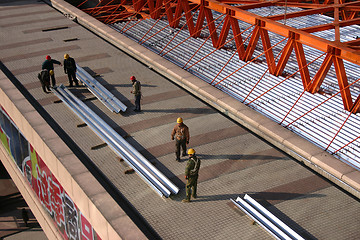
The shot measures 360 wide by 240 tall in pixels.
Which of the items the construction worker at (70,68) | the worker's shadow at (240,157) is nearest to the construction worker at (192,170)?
the worker's shadow at (240,157)

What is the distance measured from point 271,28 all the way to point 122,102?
7.02 metres

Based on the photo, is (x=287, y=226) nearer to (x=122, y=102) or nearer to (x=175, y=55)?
(x=122, y=102)

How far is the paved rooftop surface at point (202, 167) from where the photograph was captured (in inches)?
500

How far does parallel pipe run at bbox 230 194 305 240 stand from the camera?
11961 millimetres

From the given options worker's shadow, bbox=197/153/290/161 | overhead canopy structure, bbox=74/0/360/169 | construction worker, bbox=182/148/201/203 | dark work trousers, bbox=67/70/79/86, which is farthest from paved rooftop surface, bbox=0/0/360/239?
overhead canopy structure, bbox=74/0/360/169

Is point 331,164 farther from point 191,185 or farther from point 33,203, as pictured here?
point 33,203

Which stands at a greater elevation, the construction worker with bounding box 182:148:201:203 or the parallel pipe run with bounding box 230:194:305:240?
the construction worker with bounding box 182:148:201:203

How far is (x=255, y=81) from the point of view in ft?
69.0

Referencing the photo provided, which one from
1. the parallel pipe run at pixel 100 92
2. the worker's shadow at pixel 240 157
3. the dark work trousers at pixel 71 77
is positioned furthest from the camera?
the dark work trousers at pixel 71 77

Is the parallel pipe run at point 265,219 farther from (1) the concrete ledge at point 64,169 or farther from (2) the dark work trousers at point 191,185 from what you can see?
(1) the concrete ledge at point 64,169

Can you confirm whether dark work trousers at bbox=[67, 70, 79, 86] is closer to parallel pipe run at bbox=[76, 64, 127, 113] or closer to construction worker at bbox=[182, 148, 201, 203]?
parallel pipe run at bbox=[76, 64, 127, 113]

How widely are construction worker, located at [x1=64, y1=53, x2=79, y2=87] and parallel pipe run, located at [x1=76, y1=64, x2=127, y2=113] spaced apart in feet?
1.35

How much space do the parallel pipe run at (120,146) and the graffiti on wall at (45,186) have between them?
2191 millimetres

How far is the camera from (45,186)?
1805 centimetres
